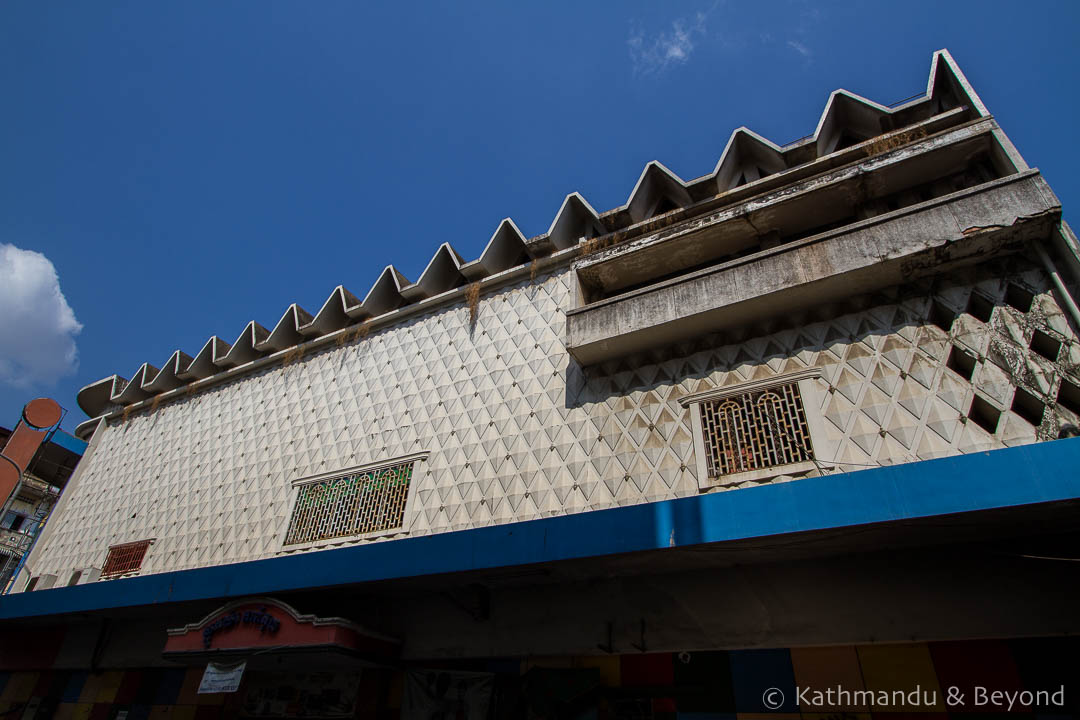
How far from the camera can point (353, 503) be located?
12461 mm

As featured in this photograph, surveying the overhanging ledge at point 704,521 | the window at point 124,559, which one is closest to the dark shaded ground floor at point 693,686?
the overhanging ledge at point 704,521

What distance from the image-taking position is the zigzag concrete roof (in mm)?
10633

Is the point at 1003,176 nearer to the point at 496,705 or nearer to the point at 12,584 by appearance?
the point at 496,705

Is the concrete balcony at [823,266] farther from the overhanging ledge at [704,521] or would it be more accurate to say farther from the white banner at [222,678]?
the white banner at [222,678]

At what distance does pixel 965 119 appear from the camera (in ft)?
32.3

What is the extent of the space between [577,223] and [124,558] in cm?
1499

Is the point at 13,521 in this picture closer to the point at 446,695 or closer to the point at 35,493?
the point at 35,493

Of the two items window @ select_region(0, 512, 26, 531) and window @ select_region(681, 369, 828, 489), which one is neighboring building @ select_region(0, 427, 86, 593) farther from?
window @ select_region(681, 369, 828, 489)

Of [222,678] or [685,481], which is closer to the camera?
[685,481]

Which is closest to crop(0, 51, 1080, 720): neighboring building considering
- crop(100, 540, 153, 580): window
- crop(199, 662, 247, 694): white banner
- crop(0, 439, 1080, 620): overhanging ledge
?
crop(0, 439, 1080, 620): overhanging ledge

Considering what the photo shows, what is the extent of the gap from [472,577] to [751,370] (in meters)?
5.63

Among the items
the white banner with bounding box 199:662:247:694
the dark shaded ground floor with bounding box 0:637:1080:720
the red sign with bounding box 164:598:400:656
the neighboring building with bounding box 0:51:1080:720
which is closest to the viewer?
the dark shaded ground floor with bounding box 0:637:1080:720

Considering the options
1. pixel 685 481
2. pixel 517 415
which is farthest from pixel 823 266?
pixel 517 415

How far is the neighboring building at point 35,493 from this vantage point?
2017 centimetres
